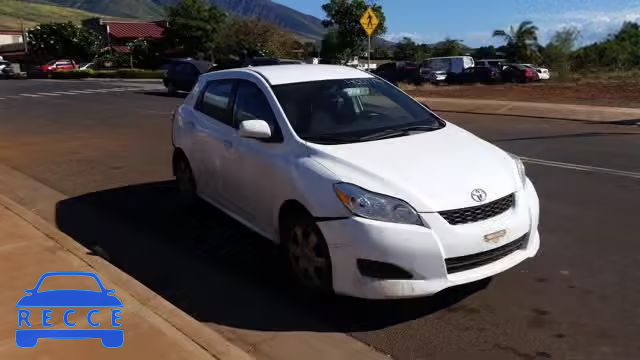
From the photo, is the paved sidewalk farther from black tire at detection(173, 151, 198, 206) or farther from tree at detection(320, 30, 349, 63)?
tree at detection(320, 30, 349, 63)

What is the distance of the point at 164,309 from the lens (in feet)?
13.9

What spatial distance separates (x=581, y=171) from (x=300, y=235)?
234 inches

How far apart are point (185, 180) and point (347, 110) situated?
2.50 meters

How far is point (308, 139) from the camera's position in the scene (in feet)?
16.1

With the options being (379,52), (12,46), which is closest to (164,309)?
(379,52)

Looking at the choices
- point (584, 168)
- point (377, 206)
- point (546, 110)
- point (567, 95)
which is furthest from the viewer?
point (567, 95)

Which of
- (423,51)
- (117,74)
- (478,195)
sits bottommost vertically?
(117,74)

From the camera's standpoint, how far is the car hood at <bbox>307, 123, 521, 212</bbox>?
4117 millimetres

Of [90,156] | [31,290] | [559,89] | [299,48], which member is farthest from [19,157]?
[299,48]

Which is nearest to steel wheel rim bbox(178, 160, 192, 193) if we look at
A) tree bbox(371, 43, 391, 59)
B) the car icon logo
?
the car icon logo

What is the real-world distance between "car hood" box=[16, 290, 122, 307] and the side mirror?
1572 millimetres

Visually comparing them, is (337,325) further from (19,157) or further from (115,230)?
(19,157)

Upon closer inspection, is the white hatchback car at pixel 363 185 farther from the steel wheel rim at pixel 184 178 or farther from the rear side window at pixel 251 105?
the steel wheel rim at pixel 184 178

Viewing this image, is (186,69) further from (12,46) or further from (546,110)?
(12,46)
